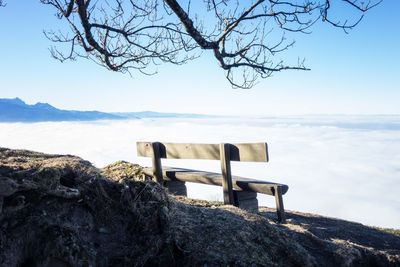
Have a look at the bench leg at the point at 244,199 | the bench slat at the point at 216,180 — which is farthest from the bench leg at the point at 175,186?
the bench leg at the point at 244,199

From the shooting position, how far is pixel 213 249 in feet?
13.3

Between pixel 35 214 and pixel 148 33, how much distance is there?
608 cm

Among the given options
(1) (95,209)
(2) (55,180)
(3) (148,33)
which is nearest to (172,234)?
(1) (95,209)

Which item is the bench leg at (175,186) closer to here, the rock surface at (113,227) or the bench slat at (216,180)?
the bench slat at (216,180)

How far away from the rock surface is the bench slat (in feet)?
9.65

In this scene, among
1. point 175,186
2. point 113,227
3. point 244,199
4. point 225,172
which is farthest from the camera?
point 175,186

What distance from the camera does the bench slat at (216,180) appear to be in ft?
25.6

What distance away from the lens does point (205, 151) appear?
7.91 metres

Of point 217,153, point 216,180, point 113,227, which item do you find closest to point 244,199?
point 216,180

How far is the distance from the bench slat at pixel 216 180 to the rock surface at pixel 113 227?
116 inches

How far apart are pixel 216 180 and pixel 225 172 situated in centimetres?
49

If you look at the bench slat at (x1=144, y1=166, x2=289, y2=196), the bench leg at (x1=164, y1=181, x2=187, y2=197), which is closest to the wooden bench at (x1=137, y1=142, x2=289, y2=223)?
the bench slat at (x1=144, y1=166, x2=289, y2=196)

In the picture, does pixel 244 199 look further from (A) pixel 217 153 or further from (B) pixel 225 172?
(A) pixel 217 153

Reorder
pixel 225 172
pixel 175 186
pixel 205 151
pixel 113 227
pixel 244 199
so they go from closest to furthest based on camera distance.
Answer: pixel 113 227
pixel 225 172
pixel 205 151
pixel 244 199
pixel 175 186
